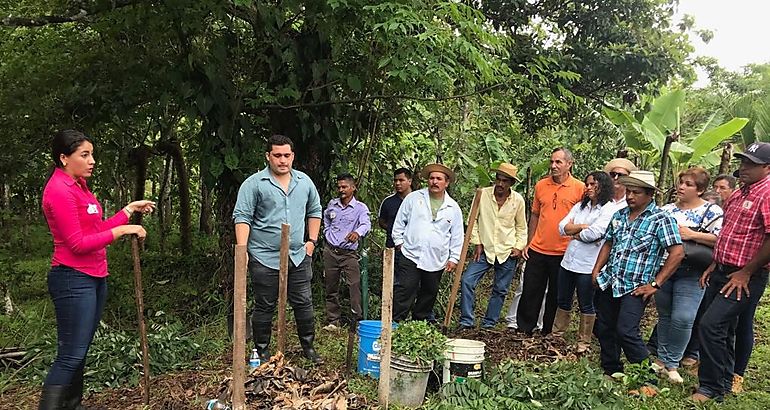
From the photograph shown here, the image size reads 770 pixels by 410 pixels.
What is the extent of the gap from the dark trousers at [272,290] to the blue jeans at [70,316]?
3.77 feet

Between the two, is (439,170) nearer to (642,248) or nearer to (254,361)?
(642,248)

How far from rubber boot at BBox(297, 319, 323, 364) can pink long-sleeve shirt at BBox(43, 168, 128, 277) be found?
1607mm

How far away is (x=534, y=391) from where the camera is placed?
3.55m

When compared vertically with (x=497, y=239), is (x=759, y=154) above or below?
above

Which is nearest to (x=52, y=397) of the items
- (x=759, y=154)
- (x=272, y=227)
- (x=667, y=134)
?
(x=272, y=227)

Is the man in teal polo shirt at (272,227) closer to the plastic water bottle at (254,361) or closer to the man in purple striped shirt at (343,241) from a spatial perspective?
the plastic water bottle at (254,361)

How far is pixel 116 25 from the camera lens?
525 cm

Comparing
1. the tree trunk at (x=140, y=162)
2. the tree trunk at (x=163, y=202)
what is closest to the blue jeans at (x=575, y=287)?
the tree trunk at (x=140, y=162)

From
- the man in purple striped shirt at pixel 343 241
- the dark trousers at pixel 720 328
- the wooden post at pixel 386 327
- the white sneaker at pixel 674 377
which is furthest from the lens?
the man in purple striped shirt at pixel 343 241

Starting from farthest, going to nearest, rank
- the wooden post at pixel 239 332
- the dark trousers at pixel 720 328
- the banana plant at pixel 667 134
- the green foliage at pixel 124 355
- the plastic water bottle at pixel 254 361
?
1. the banana plant at pixel 667 134
2. the green foliage at pixel 124 355
3. the plastic water bottle at pixel 254 361
4. the dark trousers at pixel 720 328
5. the wooden post at pixel 239 332

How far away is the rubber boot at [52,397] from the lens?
318 centimetres

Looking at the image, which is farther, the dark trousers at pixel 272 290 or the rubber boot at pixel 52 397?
the dark trousers at pixel 272 290

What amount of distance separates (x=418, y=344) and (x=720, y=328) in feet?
6.53

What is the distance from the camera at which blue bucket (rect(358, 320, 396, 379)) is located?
4148 mm
